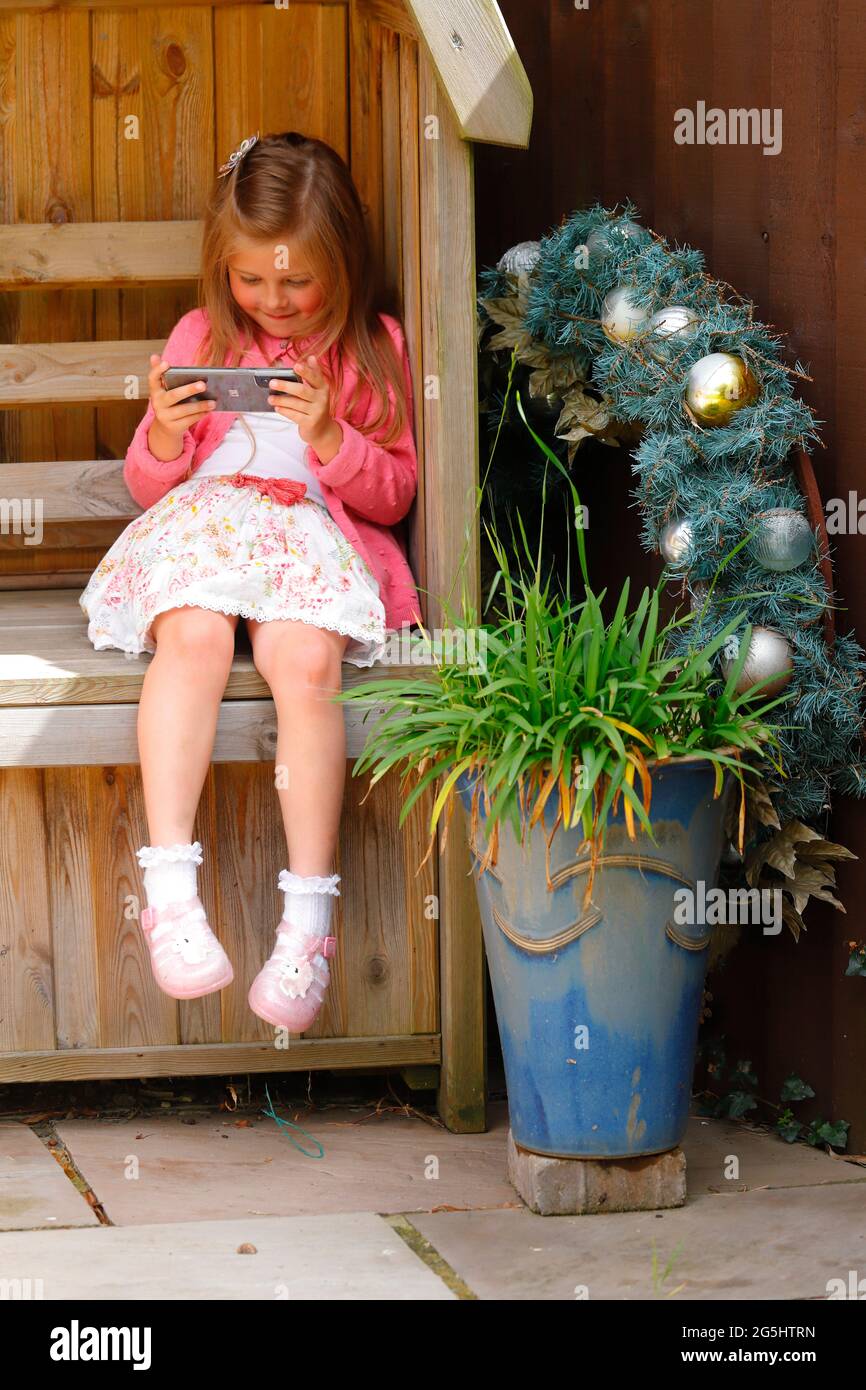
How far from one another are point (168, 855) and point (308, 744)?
251 millimetres

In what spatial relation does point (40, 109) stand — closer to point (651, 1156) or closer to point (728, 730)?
point (728, 730)

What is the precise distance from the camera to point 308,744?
94.9 inches

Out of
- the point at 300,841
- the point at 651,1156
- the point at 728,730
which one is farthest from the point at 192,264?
the point at 651,1156

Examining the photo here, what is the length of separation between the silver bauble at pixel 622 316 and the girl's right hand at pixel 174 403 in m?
0.61

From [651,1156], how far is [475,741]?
0.61 metres

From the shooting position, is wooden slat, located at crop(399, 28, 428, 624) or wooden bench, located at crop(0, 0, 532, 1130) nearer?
wooden bench, located at crop(0, 0, 532, 1130)

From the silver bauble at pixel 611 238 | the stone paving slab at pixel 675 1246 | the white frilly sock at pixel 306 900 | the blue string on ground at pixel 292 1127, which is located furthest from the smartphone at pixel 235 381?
the stone paving slab at pixel 675 1246

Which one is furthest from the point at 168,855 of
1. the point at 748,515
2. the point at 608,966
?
the point at 748,515

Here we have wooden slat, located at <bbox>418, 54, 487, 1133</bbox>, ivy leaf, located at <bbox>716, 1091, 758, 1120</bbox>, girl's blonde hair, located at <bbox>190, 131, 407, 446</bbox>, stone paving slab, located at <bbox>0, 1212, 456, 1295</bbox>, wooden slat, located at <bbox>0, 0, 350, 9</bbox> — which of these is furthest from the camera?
wooden slat, located at <bbox>0, 0, 350, 9</bbox>

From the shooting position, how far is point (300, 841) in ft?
7.98

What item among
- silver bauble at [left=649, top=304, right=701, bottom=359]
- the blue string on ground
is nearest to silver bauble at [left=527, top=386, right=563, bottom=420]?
silver bauble at [left=649, top=304, right=701, bottom=359]

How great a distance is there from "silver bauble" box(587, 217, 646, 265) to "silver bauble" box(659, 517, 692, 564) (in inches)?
18.6

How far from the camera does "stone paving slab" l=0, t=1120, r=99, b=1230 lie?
224 cm

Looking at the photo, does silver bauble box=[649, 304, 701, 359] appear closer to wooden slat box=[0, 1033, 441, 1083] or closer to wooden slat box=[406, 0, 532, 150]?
wooden slat box=[406, 0, 532, 150]
